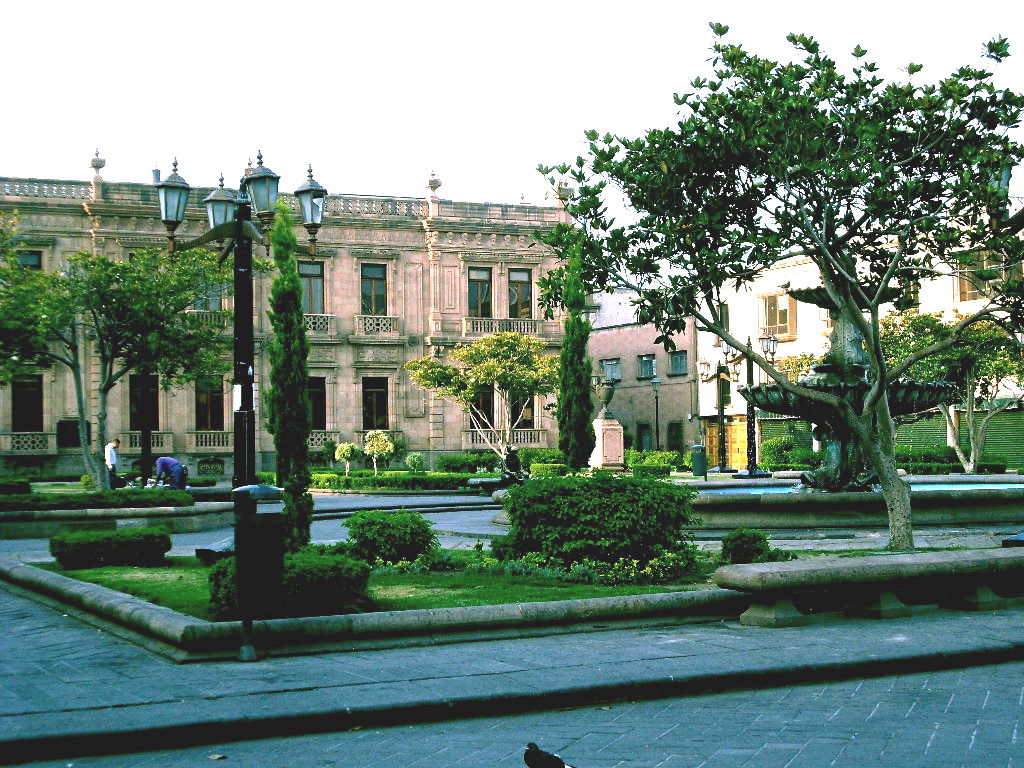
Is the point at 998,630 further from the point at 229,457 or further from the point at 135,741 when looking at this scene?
the point at 229,457

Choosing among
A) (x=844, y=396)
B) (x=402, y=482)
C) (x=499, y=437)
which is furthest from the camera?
(x=499, y=437)

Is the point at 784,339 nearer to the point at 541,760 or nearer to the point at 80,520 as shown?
the point at 80,520

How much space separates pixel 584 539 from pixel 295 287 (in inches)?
209

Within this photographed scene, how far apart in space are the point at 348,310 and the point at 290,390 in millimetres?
32323

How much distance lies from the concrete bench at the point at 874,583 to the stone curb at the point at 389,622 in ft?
1.51

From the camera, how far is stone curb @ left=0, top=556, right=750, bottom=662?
8.80 metres

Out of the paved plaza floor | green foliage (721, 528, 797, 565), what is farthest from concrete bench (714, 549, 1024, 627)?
green foliage (721, 528, 797, 565)

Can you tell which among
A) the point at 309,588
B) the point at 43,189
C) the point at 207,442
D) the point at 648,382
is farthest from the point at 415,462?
the point at 309,588

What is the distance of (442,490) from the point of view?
36781 millimetres

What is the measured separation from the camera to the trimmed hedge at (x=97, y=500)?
2175 centimetres

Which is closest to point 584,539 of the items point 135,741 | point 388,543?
point 388,543

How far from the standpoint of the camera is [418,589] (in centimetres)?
1162

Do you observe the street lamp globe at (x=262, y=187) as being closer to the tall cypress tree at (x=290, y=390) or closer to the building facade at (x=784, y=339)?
the tall cypress tree at (x=290, y=390)

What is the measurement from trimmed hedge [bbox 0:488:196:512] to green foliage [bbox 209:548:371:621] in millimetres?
13101
